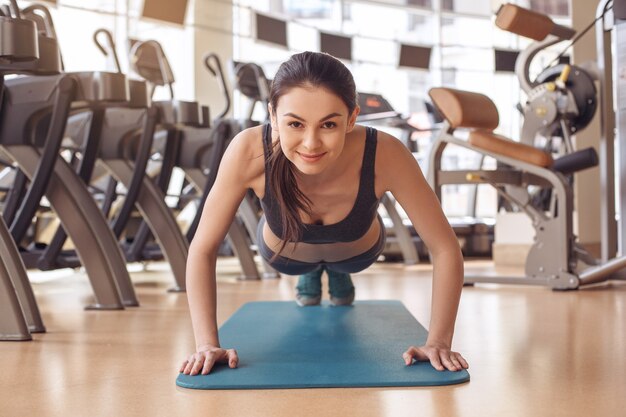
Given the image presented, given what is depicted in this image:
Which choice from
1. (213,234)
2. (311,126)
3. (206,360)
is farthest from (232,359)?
(311,126)

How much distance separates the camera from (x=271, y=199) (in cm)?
180

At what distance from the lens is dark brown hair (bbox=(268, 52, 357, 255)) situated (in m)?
1.55

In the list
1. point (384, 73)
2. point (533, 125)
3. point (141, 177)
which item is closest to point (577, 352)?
point (141, 177)

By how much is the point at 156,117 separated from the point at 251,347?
175 cm

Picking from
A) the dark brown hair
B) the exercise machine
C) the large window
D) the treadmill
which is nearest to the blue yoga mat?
the dark brown hair

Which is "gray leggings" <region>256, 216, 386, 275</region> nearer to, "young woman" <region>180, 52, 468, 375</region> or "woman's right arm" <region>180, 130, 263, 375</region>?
"young woman" <region>180, 52, 468, 375</region>

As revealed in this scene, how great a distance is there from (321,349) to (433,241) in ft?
1.42

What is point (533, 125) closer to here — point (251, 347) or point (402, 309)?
point (402, 309)

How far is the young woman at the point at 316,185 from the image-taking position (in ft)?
5.04

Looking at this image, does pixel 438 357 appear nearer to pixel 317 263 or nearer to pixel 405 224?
pixel 317 263

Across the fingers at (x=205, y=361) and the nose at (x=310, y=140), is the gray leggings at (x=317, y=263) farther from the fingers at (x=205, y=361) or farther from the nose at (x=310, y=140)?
the nose at (x=310, y=140)

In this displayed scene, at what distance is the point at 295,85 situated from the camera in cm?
155

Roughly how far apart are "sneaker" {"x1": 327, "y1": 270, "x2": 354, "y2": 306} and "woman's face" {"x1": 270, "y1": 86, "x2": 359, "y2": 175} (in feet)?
4.57

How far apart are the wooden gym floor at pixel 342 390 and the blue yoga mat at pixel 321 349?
1.8 inches
